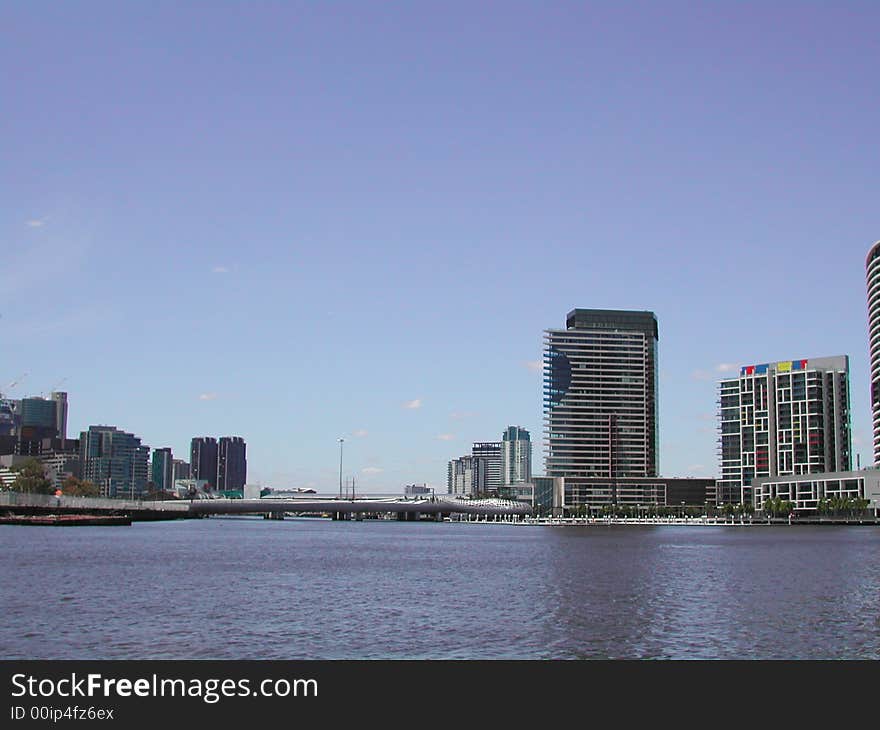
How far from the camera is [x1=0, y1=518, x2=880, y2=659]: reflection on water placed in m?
52.8

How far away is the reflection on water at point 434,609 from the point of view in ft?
173

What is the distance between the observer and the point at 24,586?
281 feet

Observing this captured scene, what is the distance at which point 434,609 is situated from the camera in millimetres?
71312
